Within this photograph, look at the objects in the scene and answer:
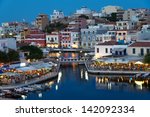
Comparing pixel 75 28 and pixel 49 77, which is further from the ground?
pixel 75 28

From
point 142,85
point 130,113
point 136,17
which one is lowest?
point 142,85

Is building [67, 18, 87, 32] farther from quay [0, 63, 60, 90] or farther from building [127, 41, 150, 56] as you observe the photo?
quay [0, 63, 60, 90]

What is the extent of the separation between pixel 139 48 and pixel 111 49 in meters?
0.57

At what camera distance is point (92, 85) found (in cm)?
443

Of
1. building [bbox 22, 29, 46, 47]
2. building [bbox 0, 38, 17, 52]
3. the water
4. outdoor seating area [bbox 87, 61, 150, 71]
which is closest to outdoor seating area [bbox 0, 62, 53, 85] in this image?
the water

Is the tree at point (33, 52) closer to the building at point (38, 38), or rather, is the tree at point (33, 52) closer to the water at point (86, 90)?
the water at point (86, 90)

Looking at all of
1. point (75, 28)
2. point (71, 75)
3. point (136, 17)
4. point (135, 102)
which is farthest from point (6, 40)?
point (135, 102)

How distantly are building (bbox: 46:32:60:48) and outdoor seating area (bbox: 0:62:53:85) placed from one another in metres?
3.31

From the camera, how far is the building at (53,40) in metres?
9.05

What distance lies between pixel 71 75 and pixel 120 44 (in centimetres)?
161

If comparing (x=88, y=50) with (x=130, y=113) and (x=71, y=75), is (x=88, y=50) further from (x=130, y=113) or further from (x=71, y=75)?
(x=130, y=113)

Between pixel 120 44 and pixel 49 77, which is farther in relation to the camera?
pixel 120 44

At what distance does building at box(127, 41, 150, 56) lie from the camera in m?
6.23

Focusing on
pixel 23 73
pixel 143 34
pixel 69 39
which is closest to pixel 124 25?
pixel 69 39
